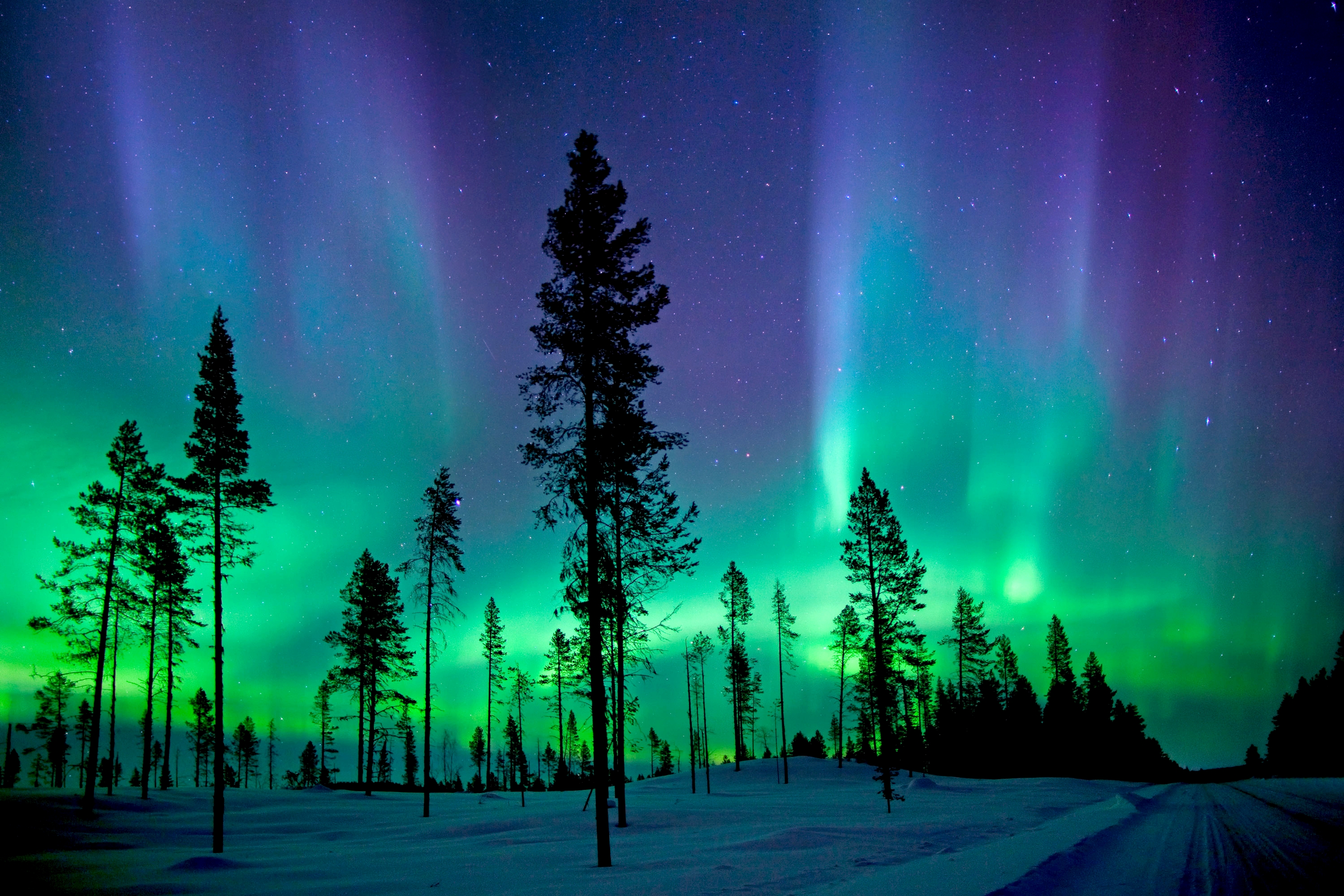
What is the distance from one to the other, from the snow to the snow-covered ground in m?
0.09

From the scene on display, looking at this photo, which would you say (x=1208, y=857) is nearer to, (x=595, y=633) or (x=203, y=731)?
(x=595, y=633)

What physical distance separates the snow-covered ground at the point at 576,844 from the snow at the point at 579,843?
3.7 inches

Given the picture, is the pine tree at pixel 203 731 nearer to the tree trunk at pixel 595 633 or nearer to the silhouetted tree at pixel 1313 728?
the tree trunk at pixel 595 633

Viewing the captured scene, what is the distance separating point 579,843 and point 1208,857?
16423 mm

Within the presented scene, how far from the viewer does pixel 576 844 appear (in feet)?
64.6

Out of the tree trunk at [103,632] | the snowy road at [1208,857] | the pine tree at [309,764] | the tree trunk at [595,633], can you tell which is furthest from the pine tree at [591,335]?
the pine tree at [309,764]

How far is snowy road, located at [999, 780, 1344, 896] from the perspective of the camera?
28.7ft

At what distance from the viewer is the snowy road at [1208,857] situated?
345 inches

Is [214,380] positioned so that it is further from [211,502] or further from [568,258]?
[568,258]

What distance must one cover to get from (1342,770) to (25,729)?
103 metres

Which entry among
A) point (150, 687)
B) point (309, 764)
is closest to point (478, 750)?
point (309, 764)

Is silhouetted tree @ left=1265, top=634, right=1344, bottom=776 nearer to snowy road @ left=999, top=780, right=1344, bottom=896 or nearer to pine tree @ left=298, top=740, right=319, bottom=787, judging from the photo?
snowy road @ left=999, top=780, right=1344, bottom=896

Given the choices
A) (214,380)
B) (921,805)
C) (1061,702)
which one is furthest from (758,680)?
(214,380)

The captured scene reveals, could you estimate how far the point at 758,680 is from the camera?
7244 cm
